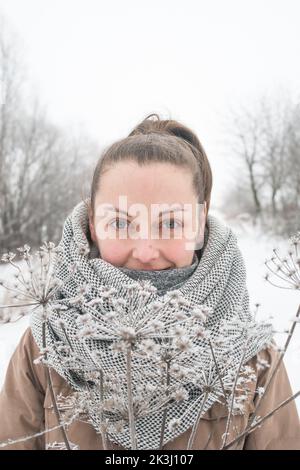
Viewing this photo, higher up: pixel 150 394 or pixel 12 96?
pixel 12 96

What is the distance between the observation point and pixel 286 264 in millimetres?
851

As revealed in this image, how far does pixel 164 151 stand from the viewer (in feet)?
4.01

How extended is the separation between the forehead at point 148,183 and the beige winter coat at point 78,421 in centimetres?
60

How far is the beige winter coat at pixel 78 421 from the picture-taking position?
122 cm

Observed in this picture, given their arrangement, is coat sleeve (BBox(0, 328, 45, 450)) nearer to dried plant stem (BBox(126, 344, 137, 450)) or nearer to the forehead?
the forehead

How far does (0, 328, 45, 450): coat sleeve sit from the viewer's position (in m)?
1.30

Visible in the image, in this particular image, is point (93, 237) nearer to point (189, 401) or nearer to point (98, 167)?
point (98, 167)

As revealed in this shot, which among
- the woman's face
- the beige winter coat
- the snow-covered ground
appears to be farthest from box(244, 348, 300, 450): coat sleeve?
the woman's face

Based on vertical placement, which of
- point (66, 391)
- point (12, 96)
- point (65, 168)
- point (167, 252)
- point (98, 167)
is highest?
point (12, 96)

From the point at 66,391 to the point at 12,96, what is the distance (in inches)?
593

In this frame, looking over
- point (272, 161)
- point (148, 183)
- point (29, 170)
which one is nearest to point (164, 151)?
point (148, 183)

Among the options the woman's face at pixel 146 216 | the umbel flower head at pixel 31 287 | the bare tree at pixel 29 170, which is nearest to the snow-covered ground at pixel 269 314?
the umbel flower head at pixel 31 287

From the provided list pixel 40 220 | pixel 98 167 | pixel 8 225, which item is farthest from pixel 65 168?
pixel 98 167

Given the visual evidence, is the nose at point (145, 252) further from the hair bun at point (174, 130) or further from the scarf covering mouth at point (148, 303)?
the hair bun at point (174, 130)
